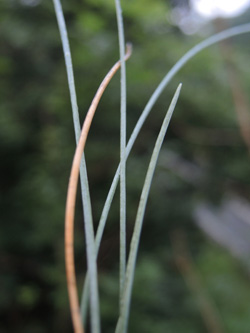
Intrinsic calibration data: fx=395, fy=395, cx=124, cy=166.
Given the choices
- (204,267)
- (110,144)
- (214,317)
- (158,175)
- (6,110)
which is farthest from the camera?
(204,267)

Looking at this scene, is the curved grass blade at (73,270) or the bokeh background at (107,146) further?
the bokeh background at (107,146)

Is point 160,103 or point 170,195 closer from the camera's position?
point 160,103

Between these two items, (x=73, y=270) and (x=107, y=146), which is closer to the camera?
(x=73, y=270)

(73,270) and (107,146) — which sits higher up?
(73,270)

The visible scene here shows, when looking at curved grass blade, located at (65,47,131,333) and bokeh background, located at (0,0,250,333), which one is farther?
bokeh background, located at (0,0,250,333)

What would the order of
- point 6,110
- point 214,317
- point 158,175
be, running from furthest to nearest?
point 214,317 < point 158,175 < point 6,110

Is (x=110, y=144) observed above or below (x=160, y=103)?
below

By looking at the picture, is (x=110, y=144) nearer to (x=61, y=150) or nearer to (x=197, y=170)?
(x=61, y=150)

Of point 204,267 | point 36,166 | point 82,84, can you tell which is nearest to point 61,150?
point 36,166
